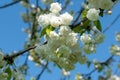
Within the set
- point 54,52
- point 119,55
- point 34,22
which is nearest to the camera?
point 54,52

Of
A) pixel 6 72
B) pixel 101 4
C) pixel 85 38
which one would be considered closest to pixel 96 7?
pixel 101 4

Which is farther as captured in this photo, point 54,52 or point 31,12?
point 31,12

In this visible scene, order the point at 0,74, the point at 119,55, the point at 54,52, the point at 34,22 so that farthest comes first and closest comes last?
1. the point at 119,55
2. the point at 34,22
3. the point at 0,74
4. the point at 54,52

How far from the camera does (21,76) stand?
3.11 m

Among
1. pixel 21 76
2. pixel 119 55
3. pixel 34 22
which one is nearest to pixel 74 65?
pixel 21 76

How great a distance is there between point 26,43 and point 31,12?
0.55m

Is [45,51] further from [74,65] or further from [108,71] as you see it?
[108,71]

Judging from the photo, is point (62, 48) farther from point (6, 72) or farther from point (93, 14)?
point (6, 72)

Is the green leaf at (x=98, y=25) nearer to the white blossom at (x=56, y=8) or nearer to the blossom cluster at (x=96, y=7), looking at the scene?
the blossom cluster at (x=96, y=7)

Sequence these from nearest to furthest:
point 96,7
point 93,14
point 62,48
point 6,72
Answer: point 62,48
point 93,14
point 96,7
point 6,72

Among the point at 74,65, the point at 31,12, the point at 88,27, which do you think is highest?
the point at 31,12

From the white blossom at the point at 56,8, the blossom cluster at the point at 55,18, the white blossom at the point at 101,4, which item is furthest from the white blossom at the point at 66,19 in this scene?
the white blossom at the point at 101,4

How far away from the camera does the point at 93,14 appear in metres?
2.61

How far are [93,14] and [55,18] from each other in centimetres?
24
